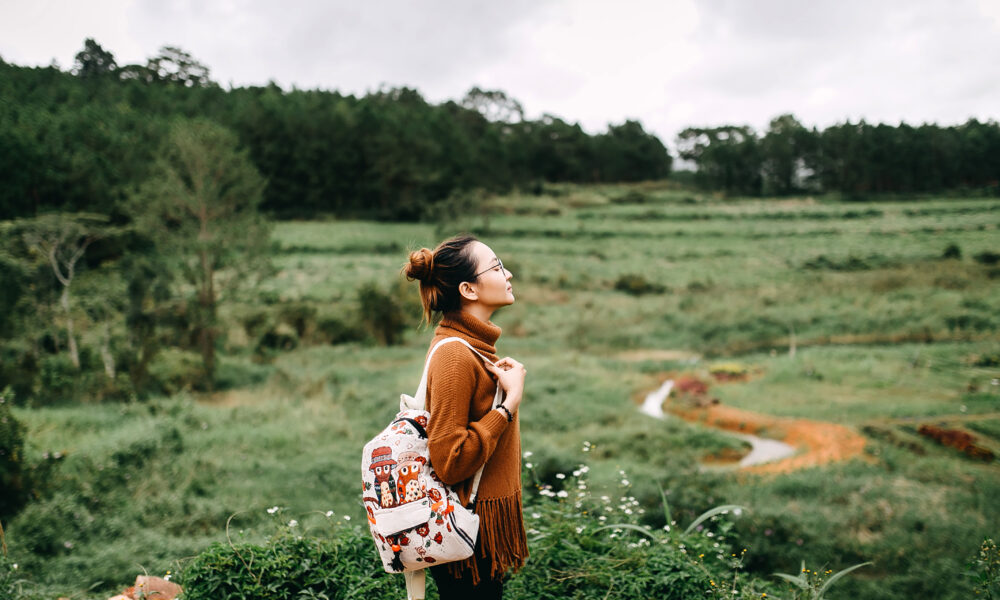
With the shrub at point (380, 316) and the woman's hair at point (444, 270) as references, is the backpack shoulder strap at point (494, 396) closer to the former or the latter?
the woman's hair at point (444, 270)

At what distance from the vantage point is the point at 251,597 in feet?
9.54

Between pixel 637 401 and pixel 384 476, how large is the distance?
14.3 metres

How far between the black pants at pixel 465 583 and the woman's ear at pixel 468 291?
85 cm

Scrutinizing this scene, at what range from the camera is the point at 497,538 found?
2.06 metres

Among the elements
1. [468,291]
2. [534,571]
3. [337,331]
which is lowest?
[337,331]

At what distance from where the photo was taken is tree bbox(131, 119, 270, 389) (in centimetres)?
1514

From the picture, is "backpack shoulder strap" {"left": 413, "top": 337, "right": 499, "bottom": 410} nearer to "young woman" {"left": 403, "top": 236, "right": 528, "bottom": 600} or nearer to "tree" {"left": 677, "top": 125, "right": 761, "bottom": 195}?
"young woman" {"left": 403, "top": 236, "right": 528, "bottom": 600}

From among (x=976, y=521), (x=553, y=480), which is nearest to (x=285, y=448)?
(x=553, y=480)

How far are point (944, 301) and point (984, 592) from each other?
24810 mm

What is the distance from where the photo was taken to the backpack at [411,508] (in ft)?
6.17

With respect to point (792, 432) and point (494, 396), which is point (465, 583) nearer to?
point (494, 396)

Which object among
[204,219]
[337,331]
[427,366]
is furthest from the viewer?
[337,331]

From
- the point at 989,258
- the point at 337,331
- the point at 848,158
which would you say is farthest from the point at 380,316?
the point at 848,158

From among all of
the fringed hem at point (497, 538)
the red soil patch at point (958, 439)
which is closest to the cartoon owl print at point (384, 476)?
the fringed hem at point (497, 538)
